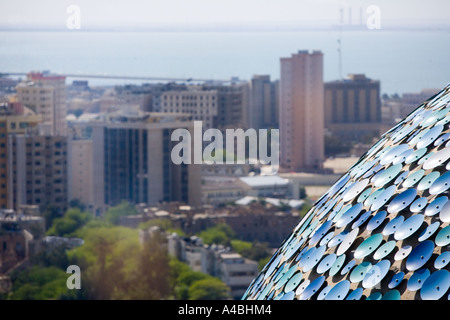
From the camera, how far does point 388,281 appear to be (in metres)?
3.14

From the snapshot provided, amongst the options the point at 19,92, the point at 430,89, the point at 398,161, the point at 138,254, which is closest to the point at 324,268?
the point at 398,161

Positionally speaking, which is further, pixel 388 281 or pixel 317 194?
pixel 317 194

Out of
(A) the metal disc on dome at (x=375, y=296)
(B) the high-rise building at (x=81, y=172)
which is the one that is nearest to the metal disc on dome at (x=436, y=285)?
(A) the metal disc on dome at (x=375, y=296)

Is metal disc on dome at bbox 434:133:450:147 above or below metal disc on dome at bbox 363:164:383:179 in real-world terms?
above

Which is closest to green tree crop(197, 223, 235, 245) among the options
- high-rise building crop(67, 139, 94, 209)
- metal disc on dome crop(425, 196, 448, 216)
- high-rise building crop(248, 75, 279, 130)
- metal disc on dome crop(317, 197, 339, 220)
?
high-rise building crop(67, 139, 94, 209)

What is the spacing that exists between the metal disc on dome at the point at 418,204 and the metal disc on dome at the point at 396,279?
0.24 metres

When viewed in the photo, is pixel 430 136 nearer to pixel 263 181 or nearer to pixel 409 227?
pixel 409 227

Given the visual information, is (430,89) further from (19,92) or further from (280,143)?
(19,92)

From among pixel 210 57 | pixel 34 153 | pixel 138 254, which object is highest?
pixel 210 57

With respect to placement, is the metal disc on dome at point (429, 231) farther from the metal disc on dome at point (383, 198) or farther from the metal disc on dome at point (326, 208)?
the metal disc on dome at point (326, 208)

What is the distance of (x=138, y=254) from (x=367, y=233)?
560 inches

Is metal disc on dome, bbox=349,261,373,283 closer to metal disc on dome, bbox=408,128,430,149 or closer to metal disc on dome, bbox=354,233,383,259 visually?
metal disc on dome, bbox=354,233,383,259

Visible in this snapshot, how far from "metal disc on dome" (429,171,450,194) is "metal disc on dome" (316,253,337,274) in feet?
1.28

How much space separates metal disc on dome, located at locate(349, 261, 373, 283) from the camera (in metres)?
3.26
